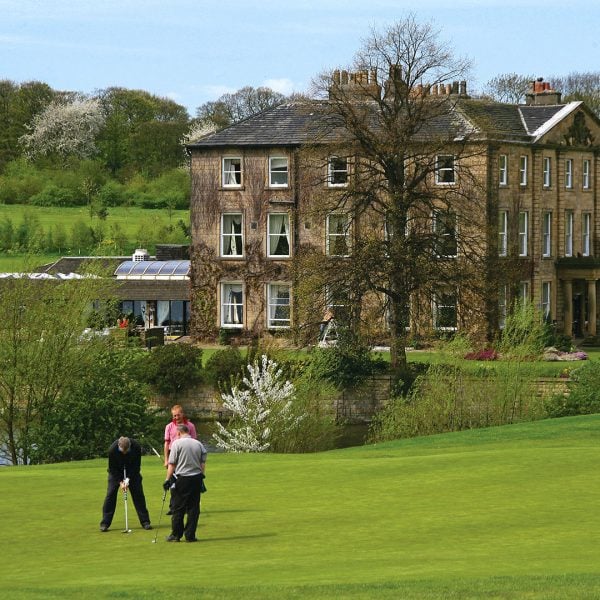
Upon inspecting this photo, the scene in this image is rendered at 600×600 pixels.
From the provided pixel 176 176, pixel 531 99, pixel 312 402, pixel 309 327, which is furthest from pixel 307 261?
pixel 176 176

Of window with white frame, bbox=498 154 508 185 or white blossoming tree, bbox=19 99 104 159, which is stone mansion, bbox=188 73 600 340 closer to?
window with white frame, bbox=498 154 508 185

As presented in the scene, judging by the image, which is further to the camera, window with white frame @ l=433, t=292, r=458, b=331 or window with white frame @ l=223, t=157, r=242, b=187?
window with white frame @ l=223, t=157, r=242, b=187

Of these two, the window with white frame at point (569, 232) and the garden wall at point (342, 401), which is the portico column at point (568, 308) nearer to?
the window with white frame at point (569, 232)

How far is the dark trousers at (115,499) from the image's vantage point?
22109mm

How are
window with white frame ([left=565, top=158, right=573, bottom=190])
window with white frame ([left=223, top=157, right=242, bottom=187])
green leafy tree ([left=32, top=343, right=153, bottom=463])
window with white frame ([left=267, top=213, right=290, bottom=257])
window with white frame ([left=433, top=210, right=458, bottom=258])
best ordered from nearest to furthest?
green leafy tree ([left=32, top=343, right=153, bottom=463]), window with white frame ([left=433, top=210, right=458, bottom=258]), window with white frame ([left=267, top=213, right=290, bottom=257]), window with white frame ([left=223, top=157, right=242, bottom=187]), window with white frame ([left=565, top=158, right=573, bottom=190])

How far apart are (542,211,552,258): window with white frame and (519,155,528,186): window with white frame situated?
268 cm

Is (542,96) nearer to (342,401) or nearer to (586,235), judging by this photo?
(586,235)

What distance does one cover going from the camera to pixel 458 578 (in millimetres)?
17188

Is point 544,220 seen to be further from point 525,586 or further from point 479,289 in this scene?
point 525,586

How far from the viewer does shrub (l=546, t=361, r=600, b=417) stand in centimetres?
4659

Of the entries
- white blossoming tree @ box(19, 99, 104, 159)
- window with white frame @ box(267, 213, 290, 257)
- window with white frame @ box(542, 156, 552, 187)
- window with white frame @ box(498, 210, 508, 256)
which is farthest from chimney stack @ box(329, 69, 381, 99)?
white blossoming tree @ box(19, 99, 104, 159)

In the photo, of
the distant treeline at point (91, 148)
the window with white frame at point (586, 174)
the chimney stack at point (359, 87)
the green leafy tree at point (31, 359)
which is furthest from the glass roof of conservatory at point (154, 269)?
the distant treeline at point (91, 148)

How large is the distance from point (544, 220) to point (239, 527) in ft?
184

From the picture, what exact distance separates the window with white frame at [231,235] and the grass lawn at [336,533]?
43133mm
